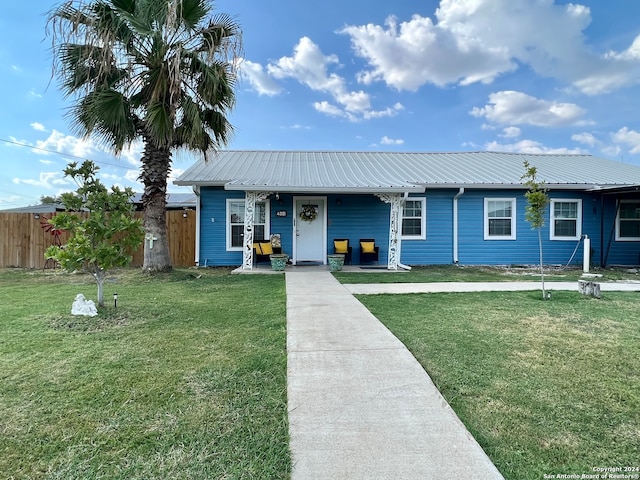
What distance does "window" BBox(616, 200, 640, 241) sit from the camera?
1150cm

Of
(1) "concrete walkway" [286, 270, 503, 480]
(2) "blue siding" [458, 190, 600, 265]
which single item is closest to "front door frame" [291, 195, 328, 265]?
(2) "blue siding" [458, 190, 600, 265]

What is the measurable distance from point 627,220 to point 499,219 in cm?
435

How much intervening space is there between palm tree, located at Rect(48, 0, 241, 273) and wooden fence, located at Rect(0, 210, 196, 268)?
227 centimetres

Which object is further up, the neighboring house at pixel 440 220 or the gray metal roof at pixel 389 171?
the gray metal roof at pixel 389 171

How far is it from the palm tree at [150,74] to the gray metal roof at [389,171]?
177 centimetres

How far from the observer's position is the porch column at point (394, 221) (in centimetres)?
980

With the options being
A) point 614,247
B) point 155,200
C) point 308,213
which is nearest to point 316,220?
point 308,213

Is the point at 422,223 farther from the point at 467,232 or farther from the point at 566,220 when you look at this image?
the point at 566,220

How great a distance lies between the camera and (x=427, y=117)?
15602 millimetres

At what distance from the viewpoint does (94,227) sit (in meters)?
4.93

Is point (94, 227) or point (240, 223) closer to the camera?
point (94, 227)

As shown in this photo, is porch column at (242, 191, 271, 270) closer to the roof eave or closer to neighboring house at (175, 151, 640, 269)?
the roof eave

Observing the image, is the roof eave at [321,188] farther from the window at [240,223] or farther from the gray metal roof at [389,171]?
the window at [240,223]

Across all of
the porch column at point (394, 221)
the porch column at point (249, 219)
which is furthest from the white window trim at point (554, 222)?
the porch column at point (249, 219)
